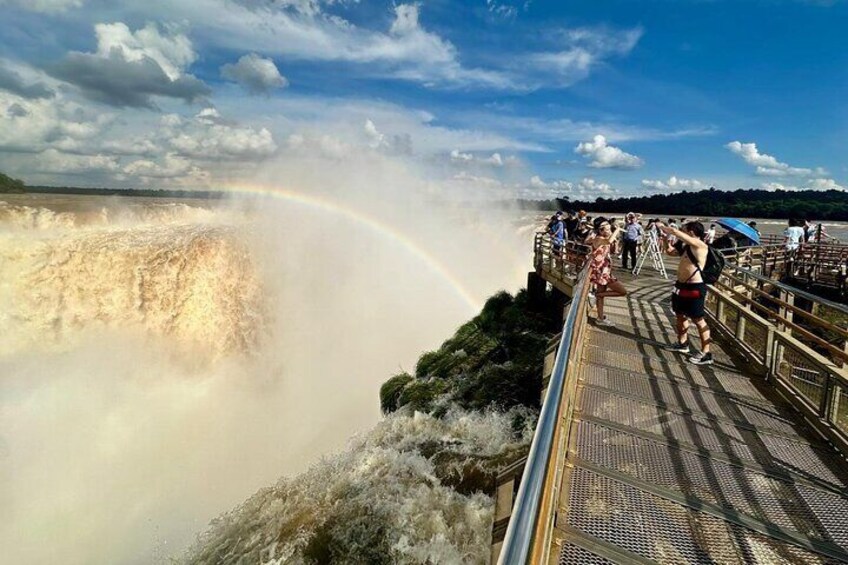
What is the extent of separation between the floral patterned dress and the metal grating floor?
266 cm

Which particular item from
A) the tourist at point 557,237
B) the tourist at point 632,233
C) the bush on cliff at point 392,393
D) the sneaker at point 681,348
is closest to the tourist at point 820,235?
the tourist at point 632,233

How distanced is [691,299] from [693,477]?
3617 millimetres

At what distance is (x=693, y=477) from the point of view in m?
3.75

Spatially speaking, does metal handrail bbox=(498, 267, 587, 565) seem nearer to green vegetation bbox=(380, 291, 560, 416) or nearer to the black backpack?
the black backpack

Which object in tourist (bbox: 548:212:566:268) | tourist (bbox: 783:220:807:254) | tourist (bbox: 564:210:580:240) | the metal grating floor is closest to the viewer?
the metal grating floor

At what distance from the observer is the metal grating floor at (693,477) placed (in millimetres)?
2977

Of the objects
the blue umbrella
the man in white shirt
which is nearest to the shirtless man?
the blue umbrella

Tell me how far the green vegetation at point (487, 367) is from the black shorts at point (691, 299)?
489 centimetres

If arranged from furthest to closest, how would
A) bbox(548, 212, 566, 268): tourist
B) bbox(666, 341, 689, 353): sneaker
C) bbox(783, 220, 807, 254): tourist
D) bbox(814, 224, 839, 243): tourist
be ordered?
bbox(814, 224, 839, 243): tourist → bbox(783, 220, 807, 254): tourist → bbox(548, 212, 566, 268): tourist → bbox(666, 341, 689, 353): sneaker

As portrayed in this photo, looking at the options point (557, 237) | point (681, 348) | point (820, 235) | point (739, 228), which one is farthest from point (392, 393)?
point (820, 235)

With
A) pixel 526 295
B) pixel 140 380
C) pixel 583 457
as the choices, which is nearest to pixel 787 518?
pixel 583 457

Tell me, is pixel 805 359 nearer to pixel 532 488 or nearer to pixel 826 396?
pixel 826 396

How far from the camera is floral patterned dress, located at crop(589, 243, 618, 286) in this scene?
848cm

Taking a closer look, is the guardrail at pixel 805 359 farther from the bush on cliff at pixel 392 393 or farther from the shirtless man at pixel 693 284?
the bush on cliff at pixel 392 393
